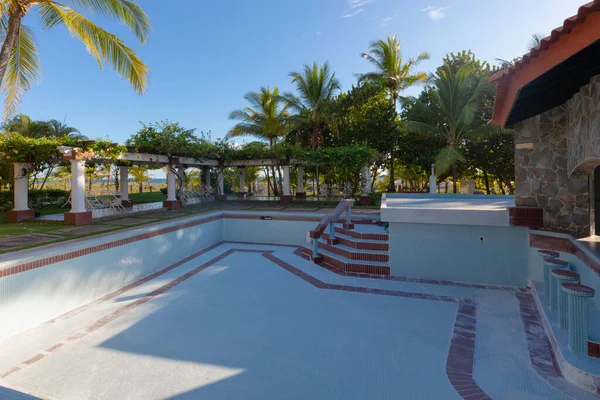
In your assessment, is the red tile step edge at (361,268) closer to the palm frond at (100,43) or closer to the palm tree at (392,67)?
the palm frond at (100,43)

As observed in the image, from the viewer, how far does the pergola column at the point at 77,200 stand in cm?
952

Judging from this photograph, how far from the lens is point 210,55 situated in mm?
18484

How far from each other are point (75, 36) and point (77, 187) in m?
5.15

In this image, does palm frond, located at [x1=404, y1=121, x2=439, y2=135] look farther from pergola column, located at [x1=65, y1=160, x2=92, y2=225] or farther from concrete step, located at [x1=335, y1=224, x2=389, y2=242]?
pergola column, located at [x1=65, y1=160, x2=92, y2=225]

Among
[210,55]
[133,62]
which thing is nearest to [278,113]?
[210,55]

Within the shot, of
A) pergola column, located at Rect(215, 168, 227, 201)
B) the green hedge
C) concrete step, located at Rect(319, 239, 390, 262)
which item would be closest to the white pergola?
pergola column, located at Rect(215, 168, 227, 201)

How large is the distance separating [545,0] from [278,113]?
49.8ft

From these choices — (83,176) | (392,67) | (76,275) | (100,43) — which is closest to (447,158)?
(392,67)

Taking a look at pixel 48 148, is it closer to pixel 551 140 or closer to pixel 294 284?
pixel 294 284

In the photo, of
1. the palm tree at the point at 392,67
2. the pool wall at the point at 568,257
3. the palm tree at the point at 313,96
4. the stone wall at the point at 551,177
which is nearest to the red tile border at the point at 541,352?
the pool wall at the point at 568,257

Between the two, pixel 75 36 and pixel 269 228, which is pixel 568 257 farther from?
pixel 75 36

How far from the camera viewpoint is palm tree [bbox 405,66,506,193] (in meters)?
15.9

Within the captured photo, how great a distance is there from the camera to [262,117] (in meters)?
19.5

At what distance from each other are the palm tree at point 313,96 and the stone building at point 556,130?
12.9m
